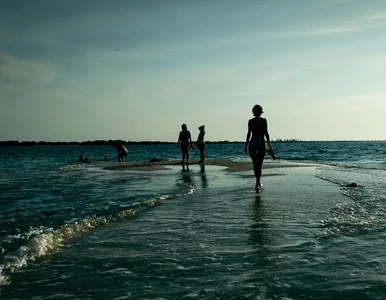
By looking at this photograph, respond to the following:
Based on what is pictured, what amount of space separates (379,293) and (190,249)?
7.20ft

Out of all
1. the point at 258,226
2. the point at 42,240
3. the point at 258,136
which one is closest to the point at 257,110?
the point at 258,136

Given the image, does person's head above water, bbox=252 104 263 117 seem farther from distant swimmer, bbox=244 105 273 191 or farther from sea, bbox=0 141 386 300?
sea, bbox=0 141 386 300

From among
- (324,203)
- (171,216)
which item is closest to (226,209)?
(171,216)

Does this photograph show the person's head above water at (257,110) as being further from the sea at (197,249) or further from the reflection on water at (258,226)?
the reflection on water at (258,226)

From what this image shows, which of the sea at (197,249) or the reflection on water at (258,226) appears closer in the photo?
the sea at (197,249)

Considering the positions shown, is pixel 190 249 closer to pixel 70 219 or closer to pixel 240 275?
pixel 240 275

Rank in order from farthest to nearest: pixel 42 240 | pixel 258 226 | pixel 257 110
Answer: pixel 257 110
pixel 258 226
pixel 42 240

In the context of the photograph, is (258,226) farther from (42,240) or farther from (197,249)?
(42,240)

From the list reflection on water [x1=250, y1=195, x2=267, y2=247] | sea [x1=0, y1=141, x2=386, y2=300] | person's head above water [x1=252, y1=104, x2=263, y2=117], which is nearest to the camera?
sea [x1=0, y1=141, x2=386, y2=300]

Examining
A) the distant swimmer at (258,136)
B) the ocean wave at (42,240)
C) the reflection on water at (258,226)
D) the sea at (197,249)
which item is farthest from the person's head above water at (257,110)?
the ocean wave at (42,240)

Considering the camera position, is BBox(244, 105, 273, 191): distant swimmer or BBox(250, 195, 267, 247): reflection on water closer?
BBox(250, 195, 267, 247): reflection on water

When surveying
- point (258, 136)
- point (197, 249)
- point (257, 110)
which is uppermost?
point (257, 110)

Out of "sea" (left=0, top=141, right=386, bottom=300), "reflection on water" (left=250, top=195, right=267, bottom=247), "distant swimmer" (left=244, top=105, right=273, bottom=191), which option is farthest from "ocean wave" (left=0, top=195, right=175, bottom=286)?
"distant swimmer" (left=244, top=105, right=273, bottom=191)

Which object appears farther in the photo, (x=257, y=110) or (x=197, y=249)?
(x=257, y=110)
